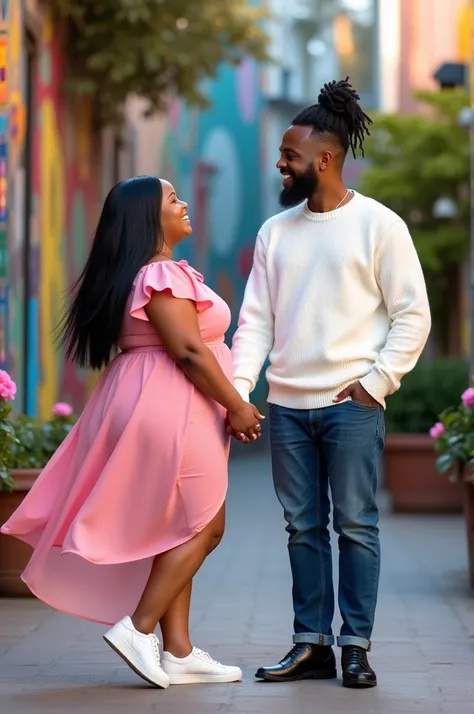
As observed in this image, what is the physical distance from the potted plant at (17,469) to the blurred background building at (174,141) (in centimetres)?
154

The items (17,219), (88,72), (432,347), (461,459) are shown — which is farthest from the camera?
(432,347)

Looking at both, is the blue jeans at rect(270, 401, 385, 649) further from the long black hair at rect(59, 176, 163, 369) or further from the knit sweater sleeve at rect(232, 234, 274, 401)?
the long black hair at rect(59, 176, 163, 369)

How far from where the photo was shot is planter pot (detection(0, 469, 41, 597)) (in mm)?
7414

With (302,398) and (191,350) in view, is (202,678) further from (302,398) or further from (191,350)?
(191,350)

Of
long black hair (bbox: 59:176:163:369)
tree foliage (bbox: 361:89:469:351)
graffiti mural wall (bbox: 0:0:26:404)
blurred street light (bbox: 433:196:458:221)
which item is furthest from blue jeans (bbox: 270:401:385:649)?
tree foliage (bbox: 361:89:469:351)

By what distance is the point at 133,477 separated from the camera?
5125 mm

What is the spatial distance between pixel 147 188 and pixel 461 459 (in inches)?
138

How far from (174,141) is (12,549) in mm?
16619

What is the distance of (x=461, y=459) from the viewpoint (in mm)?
8211

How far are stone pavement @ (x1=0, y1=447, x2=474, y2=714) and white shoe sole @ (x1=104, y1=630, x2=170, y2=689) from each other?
5 cm

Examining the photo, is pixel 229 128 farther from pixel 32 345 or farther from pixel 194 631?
pixel 194 631

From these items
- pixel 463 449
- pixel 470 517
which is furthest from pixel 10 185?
pixel 470 517

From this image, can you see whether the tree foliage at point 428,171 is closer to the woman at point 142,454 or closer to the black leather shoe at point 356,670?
the woman at point 142,454

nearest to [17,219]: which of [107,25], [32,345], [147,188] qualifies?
[32,345]
